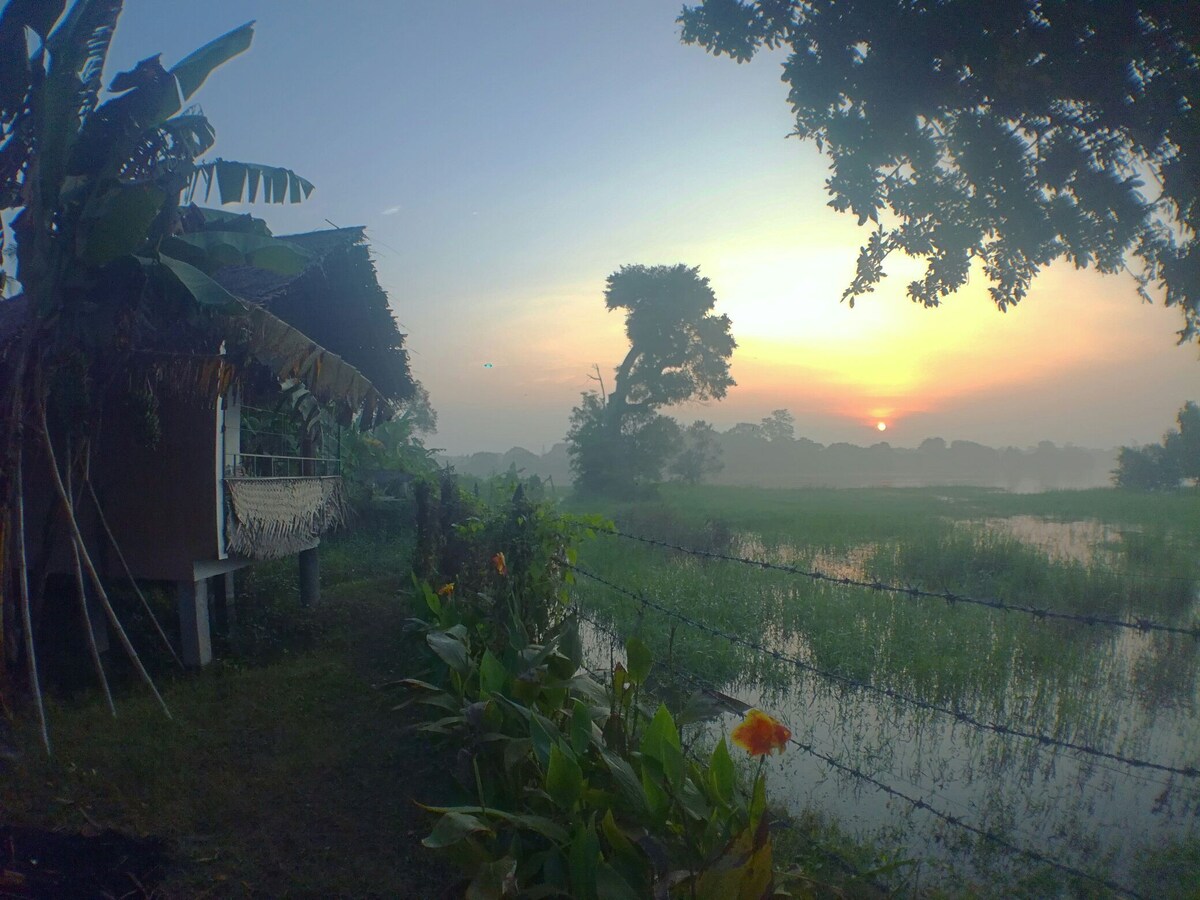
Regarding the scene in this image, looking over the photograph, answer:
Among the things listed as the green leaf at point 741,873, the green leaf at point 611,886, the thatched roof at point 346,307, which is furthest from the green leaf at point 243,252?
the green leaf at point 741,873

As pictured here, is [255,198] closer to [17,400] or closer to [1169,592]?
[17,400]

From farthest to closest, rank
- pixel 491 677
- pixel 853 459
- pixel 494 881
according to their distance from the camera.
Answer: pixel 853 459
pixel 491 677
pixel 494 881

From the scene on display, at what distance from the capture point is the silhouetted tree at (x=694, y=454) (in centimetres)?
3419

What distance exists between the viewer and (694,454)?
35062 millimetres

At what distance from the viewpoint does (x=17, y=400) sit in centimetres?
462

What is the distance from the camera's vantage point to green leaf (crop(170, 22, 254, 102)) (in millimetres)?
Result: 5680

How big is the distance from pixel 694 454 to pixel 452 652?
103 ft

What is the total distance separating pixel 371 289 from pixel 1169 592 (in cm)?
916

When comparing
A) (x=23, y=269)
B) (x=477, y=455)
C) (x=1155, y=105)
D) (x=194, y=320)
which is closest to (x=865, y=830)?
(x=194, y=320)

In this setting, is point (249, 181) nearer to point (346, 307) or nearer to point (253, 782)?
point (346, 307)

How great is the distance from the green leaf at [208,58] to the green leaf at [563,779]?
546 cm

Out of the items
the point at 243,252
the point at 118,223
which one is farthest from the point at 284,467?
the point at 118,223

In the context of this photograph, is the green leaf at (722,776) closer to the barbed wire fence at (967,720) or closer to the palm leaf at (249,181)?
the barbed wire fence at (967,720)

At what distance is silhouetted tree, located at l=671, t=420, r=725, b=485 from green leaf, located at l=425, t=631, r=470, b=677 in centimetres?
2989
